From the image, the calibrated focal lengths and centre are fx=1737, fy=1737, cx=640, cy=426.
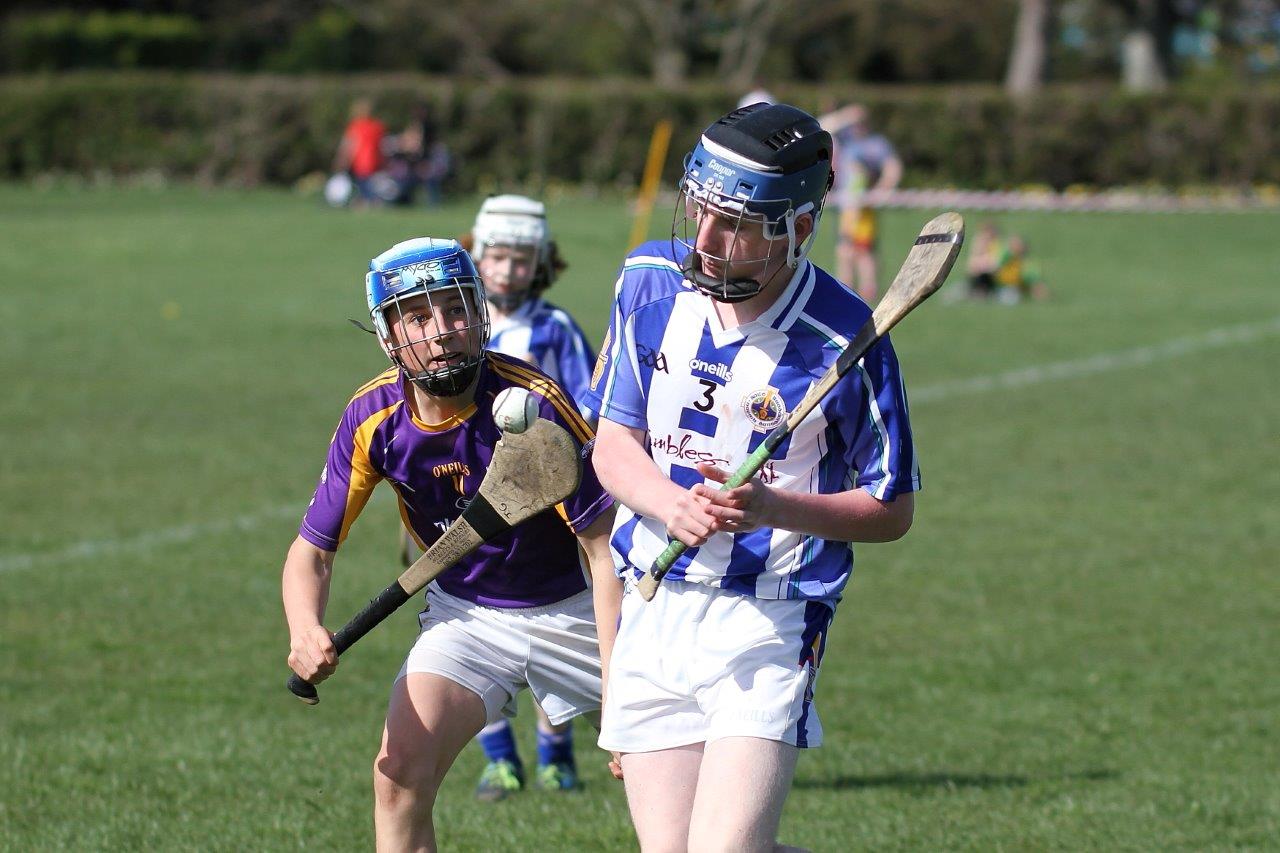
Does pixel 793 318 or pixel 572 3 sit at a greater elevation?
pixel 793 318

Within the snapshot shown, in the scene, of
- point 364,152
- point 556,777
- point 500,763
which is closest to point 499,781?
point 500,763

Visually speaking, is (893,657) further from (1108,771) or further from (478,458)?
(478,458)

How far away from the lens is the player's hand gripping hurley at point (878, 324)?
3740 mm

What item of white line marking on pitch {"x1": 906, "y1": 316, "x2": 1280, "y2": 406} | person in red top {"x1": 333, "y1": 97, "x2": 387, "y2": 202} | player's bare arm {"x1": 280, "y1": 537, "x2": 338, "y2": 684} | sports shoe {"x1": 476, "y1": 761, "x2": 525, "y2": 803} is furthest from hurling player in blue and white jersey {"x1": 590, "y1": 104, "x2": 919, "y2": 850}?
person in red top {"x1": 333, "y1": 97, "x2": 387, "y2": 202}

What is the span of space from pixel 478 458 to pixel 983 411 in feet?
33.2

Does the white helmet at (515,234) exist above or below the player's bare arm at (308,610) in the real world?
below

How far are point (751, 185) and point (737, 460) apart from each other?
633 millimetres

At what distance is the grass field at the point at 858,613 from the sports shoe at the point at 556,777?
92 mm

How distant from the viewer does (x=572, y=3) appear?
4928 centimetres

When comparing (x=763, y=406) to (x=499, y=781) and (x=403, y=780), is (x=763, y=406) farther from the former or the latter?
(x=499, y=781)

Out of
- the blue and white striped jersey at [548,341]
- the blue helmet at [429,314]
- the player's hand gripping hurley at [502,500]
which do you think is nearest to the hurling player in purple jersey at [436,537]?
the blue helmet at [429,314]

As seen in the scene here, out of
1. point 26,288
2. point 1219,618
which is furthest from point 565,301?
point 1219,618

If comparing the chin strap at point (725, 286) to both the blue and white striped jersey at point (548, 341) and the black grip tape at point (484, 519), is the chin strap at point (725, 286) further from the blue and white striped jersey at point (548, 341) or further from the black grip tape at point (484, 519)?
the blue and white striped jersey at point (548, 341)

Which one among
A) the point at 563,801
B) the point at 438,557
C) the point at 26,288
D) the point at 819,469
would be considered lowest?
the point at 26,288
